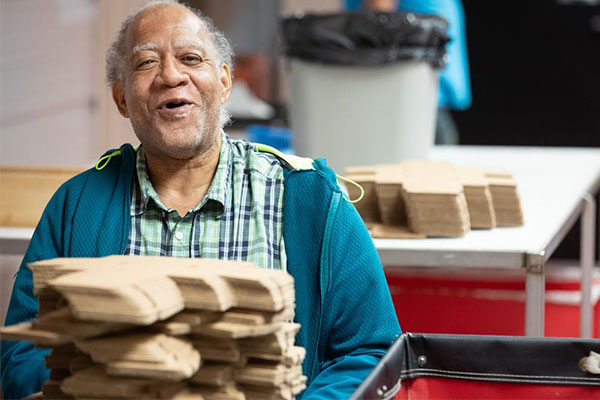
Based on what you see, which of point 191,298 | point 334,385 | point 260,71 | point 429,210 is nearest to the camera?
point 191,298

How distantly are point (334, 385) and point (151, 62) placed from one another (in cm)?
70

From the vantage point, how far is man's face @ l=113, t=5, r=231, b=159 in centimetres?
182

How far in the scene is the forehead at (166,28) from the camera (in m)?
1.84

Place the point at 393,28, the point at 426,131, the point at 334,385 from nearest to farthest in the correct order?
the point at 334,385 → the point at 393,28 → the point at 426,131

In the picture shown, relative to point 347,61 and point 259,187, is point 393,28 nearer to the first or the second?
point 347,61

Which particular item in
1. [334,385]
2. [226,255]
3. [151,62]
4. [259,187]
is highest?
[151,62]

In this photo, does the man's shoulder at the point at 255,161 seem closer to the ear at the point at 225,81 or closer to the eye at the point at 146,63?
the ear at the point at 225,81

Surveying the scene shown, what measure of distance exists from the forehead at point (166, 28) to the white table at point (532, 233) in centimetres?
77

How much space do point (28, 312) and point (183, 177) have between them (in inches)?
15.0

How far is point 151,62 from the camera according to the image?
1.85 metres

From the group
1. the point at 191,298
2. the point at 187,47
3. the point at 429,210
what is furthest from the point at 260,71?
the point at 191,298

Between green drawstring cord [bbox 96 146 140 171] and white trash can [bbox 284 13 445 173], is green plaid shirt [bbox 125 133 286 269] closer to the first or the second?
green drawstring cord [bbox 96 146 140 171]

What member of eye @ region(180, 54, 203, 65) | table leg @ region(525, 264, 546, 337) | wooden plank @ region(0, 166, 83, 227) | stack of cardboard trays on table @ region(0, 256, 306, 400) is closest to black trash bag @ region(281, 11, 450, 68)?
wooden plank @ region(0, 166, 83, 227)

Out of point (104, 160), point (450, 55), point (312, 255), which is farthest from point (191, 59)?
point (450, 55)
